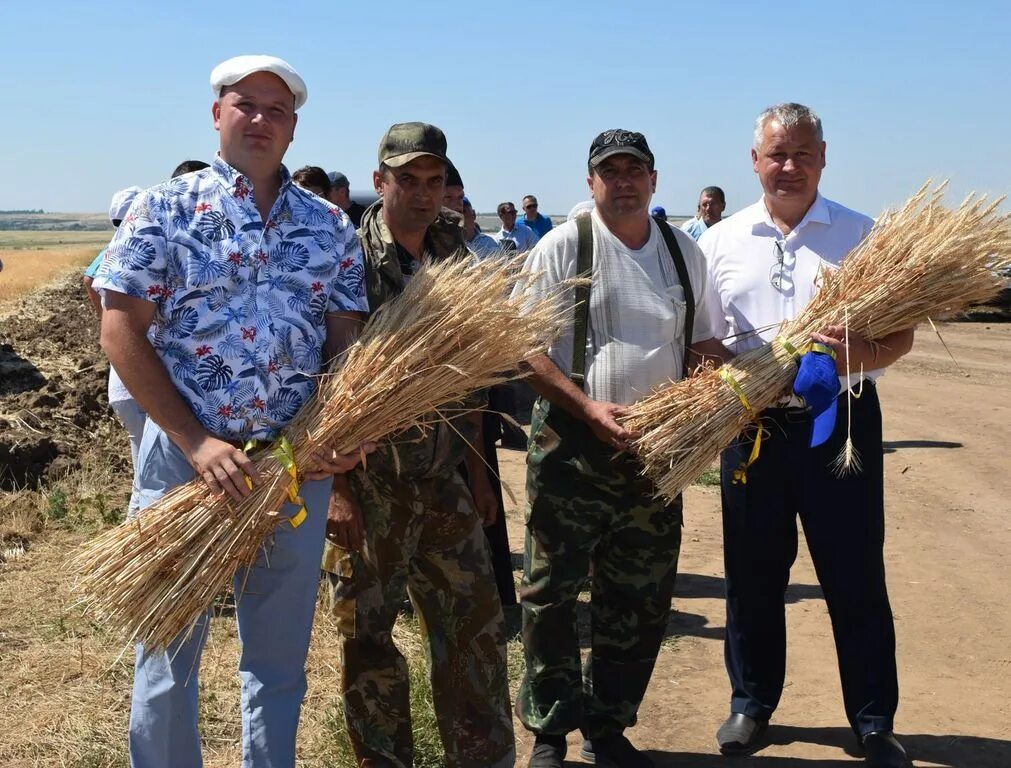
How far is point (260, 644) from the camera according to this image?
276 centimetres

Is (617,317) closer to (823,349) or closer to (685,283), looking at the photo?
(685,283)

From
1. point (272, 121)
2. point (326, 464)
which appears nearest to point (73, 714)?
point (326, 464)

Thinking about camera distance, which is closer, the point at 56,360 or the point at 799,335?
the point at 799,335

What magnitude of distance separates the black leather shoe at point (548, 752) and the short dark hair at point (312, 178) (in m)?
3.19

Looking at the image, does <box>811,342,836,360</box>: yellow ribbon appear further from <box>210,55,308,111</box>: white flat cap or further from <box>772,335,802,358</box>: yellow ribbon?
<box>210,55,308,111</box>: white flat cap

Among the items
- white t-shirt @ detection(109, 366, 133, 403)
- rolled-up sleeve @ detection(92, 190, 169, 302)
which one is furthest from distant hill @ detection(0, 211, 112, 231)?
rolled-up sleeve @ detection(92, 190, 169, 302)

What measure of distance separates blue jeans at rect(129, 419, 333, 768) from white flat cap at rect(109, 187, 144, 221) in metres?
1.70

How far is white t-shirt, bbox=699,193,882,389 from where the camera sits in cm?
370

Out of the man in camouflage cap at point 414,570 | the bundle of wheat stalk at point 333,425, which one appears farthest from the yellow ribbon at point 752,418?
the man in camouflage cap at point 414,570

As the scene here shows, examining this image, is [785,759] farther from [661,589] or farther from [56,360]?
[56,360]

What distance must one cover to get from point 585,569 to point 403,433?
2.76ft

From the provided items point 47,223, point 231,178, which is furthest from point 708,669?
point 47,223

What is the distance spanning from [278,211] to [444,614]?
1270 mm

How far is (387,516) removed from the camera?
3213 millimetres
